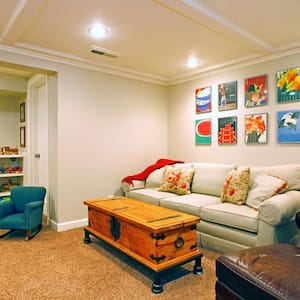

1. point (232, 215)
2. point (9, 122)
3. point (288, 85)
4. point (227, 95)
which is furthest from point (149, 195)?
point (9, 122)

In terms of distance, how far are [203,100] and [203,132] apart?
52 centimetres

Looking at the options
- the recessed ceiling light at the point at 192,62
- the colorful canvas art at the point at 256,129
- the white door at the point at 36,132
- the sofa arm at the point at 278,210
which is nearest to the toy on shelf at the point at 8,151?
the white door at the point at 36,132

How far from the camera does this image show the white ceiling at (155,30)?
2.40 meters

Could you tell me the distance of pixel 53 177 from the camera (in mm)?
3891

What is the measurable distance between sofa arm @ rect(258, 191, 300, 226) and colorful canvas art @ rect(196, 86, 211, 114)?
2.11m

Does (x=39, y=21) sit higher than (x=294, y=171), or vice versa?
(x=39, y=21)

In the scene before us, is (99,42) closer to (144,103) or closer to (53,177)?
(144,103)

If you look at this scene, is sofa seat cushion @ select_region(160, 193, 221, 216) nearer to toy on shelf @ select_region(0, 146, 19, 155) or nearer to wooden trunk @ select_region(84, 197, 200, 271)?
wooden trunk @ select_region(84, 197, 200, 271)

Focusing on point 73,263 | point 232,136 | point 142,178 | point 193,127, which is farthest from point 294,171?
point 73,263

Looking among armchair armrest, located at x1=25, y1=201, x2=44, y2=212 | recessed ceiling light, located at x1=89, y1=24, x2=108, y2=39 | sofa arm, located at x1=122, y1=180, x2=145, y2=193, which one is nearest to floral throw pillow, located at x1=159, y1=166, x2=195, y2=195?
sofa arm, located at x1=122, y1=180, x2=145, y2=193

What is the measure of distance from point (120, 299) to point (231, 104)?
3.04 metres

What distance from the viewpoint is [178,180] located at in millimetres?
3826

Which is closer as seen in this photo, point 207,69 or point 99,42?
point 99,42

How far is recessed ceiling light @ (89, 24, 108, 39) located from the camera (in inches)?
111
